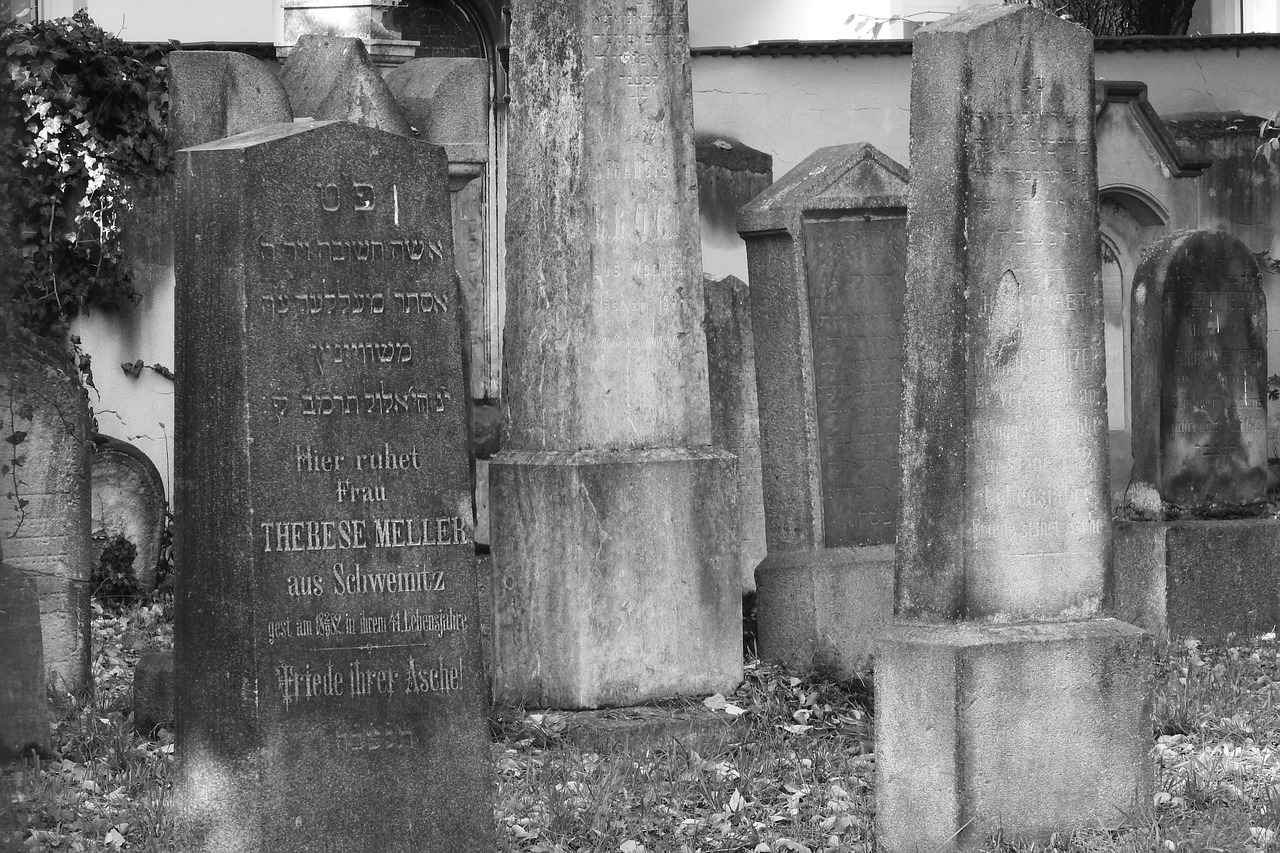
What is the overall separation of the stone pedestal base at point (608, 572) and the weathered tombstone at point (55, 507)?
1.80 m

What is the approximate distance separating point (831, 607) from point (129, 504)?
418 centimetres

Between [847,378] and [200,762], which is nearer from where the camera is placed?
[200,762]

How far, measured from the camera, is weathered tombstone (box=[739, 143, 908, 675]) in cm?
730

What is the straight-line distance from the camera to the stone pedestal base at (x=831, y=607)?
6988 millimetres

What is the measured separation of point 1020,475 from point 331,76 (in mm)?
3654

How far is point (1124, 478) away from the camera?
42.6 ft

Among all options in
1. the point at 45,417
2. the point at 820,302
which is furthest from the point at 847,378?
the point at 45,417

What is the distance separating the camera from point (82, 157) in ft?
34.8

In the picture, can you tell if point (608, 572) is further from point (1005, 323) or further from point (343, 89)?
point (343, 89)

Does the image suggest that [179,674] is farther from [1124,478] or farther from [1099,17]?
[1099,17]

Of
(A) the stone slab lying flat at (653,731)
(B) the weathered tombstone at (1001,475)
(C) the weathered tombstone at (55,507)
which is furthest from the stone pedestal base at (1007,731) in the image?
Result: (C) the weathered tombstone at (55,507)

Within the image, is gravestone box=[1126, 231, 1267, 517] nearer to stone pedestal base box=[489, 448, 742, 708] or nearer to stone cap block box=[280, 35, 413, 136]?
stone pedestal base box=[489, 448, 742, 708]

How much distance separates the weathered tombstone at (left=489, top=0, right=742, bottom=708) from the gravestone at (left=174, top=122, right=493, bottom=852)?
1.91 m

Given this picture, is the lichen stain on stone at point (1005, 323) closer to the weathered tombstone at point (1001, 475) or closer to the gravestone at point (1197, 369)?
the weathered tombstone at point (1001, 475)
